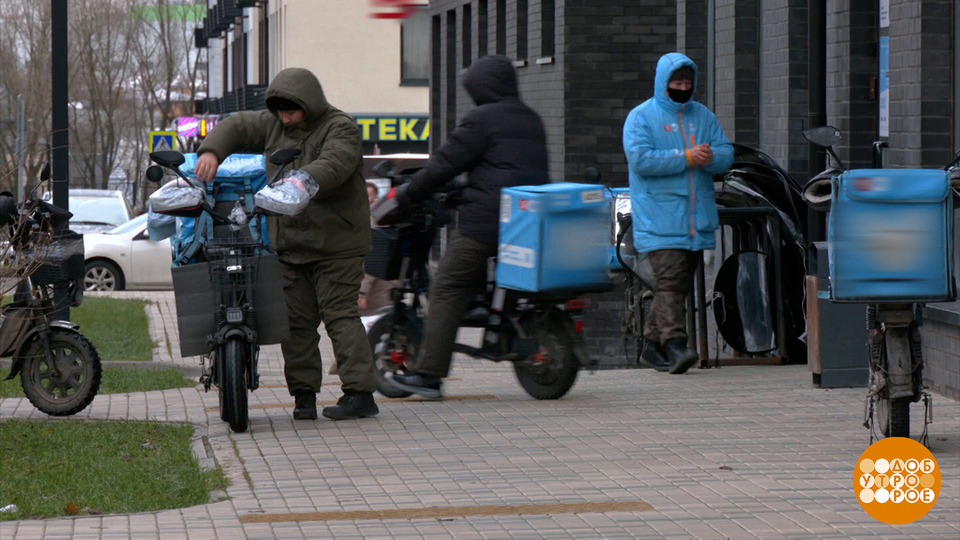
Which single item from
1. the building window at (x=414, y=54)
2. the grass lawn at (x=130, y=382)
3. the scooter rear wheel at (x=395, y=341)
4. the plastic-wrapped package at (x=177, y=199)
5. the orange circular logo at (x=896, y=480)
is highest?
the building window at (x=414, y=54)

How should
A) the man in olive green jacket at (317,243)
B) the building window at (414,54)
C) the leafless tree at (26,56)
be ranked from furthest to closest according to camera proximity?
1. the leafless tree at (26,56)
2. the building window at (414,54)
3. the man in olive green jacket at (317,243)

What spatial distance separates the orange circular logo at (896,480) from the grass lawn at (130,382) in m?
5.62

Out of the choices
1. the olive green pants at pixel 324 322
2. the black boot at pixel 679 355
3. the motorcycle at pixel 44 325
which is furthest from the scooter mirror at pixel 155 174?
the black boot at pixel 679 355

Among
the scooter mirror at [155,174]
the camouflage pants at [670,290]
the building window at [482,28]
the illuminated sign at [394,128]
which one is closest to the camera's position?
the scooter mirror at [155,174]

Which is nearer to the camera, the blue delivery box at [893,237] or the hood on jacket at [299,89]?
the blue delivery box at [893,237]

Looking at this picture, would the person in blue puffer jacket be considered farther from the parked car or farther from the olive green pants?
the parked car

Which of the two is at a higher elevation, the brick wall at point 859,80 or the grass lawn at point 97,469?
the brick wall at point 859,80

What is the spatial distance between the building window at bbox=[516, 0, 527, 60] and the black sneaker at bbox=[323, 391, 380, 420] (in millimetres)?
11933

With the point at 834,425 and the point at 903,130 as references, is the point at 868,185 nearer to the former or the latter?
the point at 834,425

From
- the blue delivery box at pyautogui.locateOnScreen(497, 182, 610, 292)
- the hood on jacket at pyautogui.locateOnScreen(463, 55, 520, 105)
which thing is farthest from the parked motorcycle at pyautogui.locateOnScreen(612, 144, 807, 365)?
the hood on jacket at pyautogui.locateOnScreen(463, 55, 520, 105)

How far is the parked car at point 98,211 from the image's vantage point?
2881 centimetres

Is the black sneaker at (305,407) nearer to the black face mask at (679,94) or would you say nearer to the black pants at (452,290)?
the black pants at (452,290)

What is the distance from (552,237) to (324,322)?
126cm

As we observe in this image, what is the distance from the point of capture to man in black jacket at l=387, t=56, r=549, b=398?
29.7ft
